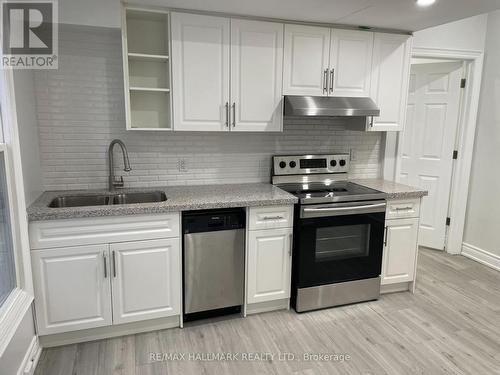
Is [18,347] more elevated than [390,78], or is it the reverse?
[390,78]

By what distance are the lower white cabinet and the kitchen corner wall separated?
73 centimetres

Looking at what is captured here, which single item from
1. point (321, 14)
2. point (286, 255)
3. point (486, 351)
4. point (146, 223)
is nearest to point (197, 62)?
point (321, 14)

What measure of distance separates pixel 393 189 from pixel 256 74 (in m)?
A: 1.49

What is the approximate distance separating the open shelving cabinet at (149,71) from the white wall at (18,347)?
1.40 meters

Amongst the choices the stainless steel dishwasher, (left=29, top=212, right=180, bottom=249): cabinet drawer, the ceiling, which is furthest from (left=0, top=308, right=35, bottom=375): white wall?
the ceiling

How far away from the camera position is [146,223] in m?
2.39

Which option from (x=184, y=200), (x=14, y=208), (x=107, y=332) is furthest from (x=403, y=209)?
(x=14, y=208)

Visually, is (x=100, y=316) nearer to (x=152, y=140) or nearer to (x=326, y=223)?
(x=152, y=140)

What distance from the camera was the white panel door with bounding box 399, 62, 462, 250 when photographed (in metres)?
3.86

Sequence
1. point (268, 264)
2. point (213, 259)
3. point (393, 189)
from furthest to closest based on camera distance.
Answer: point (393, 189), point (268, 264), point (213, 259)

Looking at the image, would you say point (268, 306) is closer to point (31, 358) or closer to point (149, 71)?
point (31, 358)

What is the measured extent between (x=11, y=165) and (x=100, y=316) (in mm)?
1108

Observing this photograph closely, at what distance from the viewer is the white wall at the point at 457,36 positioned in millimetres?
3559

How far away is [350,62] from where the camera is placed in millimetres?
2979
